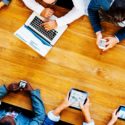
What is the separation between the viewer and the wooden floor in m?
2.37

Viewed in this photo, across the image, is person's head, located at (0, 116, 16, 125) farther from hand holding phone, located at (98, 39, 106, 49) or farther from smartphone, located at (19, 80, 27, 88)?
hand holding phone, located at (98, 39, 106, 49)

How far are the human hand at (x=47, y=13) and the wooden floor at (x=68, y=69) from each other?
141mm

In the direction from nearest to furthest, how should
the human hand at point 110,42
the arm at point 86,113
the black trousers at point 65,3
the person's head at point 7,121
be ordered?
the person's head at point 7,121
the arm at point 86,113
the human hand at point 110,42
the black trousers at point 65,3

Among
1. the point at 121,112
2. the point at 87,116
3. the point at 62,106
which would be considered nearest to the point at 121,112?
the point at 121,112

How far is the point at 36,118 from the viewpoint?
2371mm

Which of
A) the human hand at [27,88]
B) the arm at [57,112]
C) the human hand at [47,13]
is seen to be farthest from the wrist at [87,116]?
the human hand at [47,13]

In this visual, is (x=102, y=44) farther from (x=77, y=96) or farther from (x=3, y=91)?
(x=3, y=91)

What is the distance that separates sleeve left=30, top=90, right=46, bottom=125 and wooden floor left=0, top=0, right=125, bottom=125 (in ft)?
0.11

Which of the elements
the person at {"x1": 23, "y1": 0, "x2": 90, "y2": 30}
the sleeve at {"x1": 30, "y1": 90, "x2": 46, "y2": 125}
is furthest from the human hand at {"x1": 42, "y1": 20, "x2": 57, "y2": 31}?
the sleeve at {"x1": 30, "y1": 90, "x2": 46, "y2": 125}

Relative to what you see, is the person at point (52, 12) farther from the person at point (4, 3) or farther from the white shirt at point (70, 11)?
the person at point (4, 3)

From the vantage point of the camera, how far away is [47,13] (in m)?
2.45

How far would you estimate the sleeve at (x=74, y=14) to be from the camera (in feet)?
8.04

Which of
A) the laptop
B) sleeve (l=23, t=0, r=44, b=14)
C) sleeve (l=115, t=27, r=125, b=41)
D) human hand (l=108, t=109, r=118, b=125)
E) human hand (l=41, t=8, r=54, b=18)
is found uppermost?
sleeve (l=23, t=0, r=44, b=14)

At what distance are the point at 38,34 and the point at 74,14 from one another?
27 centimetres
